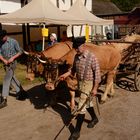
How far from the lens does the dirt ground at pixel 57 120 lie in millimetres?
6156

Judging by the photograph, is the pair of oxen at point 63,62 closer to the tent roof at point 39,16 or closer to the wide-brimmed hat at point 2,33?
the wide-brimmed hat at point 2,33

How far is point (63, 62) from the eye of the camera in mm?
7441

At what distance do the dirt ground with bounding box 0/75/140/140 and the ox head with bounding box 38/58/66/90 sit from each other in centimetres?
71

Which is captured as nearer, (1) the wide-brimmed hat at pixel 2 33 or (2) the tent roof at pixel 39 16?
(1) the wide-brimmed hat at pixel 2 33

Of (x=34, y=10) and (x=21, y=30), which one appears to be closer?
(x=34, y=10)

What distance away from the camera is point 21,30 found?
56.8 ft

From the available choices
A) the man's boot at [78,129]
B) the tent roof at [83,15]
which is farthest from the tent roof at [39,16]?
the man's boot at [78,129]

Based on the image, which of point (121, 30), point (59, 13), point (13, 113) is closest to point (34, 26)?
point (59, 13)

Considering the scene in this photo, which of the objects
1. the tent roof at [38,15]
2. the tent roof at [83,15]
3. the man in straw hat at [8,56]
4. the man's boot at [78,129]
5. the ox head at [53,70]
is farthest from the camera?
the tent roof at [83,15]

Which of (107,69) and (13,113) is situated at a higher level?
(107,69)

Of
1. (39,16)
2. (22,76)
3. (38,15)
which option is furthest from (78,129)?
(38,15)

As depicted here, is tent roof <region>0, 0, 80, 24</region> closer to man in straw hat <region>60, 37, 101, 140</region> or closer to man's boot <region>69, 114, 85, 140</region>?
man in straw hat <region>60, 37, 101, 140</region>

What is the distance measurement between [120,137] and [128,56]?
415 centimetres

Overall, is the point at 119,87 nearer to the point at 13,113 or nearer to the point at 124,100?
the point at 124,100
